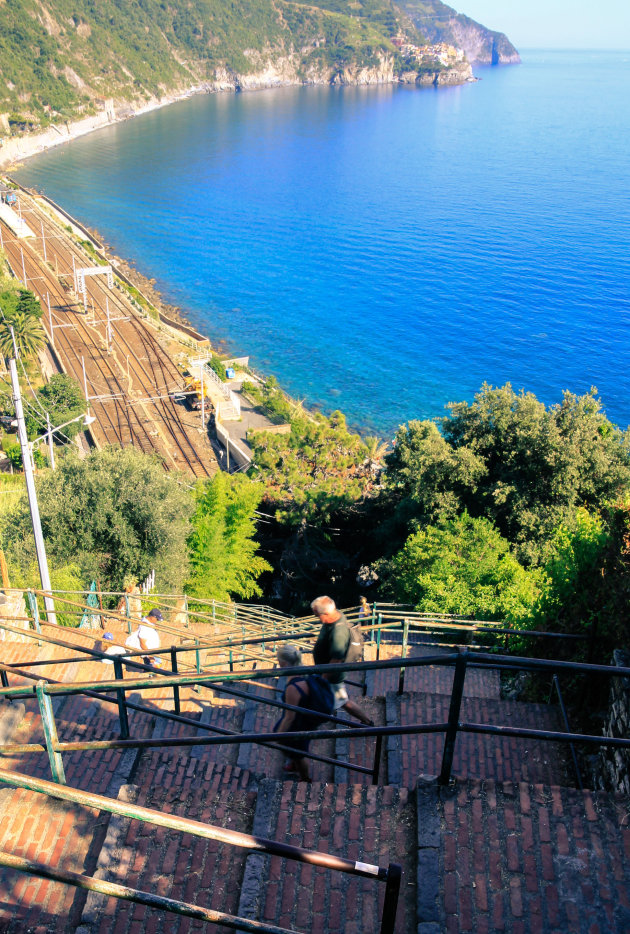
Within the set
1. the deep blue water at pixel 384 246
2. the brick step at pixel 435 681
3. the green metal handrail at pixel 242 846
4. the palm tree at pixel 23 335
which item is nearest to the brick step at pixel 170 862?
the green metal handrail at pixel 242 846

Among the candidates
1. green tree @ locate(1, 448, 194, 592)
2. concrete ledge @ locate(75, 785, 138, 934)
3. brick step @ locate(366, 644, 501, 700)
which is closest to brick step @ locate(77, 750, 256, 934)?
concrete ledge @ locate(75, 785, 138, 934)

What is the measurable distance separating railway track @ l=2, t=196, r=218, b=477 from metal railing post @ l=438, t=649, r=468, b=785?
123ft

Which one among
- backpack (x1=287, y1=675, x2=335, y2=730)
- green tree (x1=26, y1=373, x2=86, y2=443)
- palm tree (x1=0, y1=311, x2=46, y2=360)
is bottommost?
backpack (x1=287, y1=675, x2=335, y2=730)

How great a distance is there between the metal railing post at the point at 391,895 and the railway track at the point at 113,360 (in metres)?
38.7

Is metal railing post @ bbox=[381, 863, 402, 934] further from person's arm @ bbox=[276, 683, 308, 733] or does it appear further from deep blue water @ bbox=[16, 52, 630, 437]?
deep blue water @ bbox=[16, 52, 630, 437]

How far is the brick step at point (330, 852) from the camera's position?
3906 millimetres

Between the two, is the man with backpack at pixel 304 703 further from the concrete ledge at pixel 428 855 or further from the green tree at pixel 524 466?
the green tree at pixel 524 466

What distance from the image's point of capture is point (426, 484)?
21.2 meters

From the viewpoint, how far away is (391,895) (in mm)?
2830

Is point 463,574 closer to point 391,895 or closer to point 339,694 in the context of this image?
point 339,694

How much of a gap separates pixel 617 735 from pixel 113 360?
54417 mm

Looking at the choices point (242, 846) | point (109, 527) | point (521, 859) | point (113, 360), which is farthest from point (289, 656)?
point (113, 360)

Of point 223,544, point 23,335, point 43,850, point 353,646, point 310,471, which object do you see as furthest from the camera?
point 23,335

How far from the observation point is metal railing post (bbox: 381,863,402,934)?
8.57 feet
